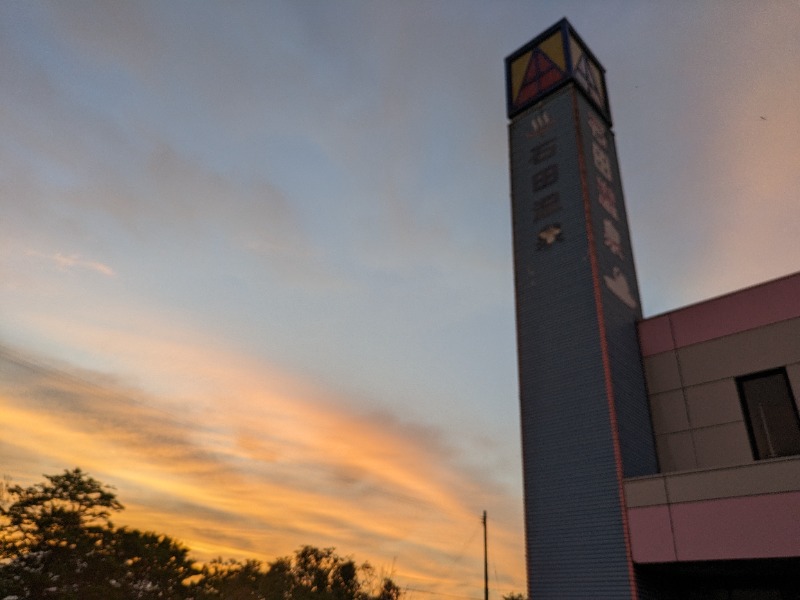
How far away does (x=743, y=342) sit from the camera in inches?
860

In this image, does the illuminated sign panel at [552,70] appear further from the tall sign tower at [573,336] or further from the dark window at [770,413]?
the dark window at [770,413]

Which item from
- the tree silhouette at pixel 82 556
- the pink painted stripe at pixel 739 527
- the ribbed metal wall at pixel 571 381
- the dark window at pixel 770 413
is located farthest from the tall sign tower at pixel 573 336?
the tree silhouette at pixel 82 556

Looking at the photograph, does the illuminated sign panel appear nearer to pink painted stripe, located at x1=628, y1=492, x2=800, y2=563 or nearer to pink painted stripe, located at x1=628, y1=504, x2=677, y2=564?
pink painted stripe, located at x1=628, y1=504, x2=677, y2=564

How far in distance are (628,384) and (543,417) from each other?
12.1 feet

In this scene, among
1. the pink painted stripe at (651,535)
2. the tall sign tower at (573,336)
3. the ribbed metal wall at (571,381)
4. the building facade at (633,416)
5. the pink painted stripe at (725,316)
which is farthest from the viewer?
the pink painted stripe at (725,316)

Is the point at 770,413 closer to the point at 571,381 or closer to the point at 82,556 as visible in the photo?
the point at 571,381

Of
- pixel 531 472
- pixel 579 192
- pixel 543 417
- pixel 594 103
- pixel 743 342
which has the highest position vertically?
pixel 594 103

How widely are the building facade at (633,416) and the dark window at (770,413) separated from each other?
52mm

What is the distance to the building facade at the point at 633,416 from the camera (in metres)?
17.9

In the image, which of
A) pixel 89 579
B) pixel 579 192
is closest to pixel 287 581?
pixel 89 579

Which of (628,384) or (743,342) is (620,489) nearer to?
(628,384)

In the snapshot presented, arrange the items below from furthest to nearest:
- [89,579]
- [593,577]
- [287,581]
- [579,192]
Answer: [287,581]
[89,579]
[579,192]
[593,577]

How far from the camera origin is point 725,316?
74.1ft

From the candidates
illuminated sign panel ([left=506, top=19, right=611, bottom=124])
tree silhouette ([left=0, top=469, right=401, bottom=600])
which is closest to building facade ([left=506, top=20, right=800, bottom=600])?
illuminated sign panel ([left=506, top=19, right=611, bottom=124])
